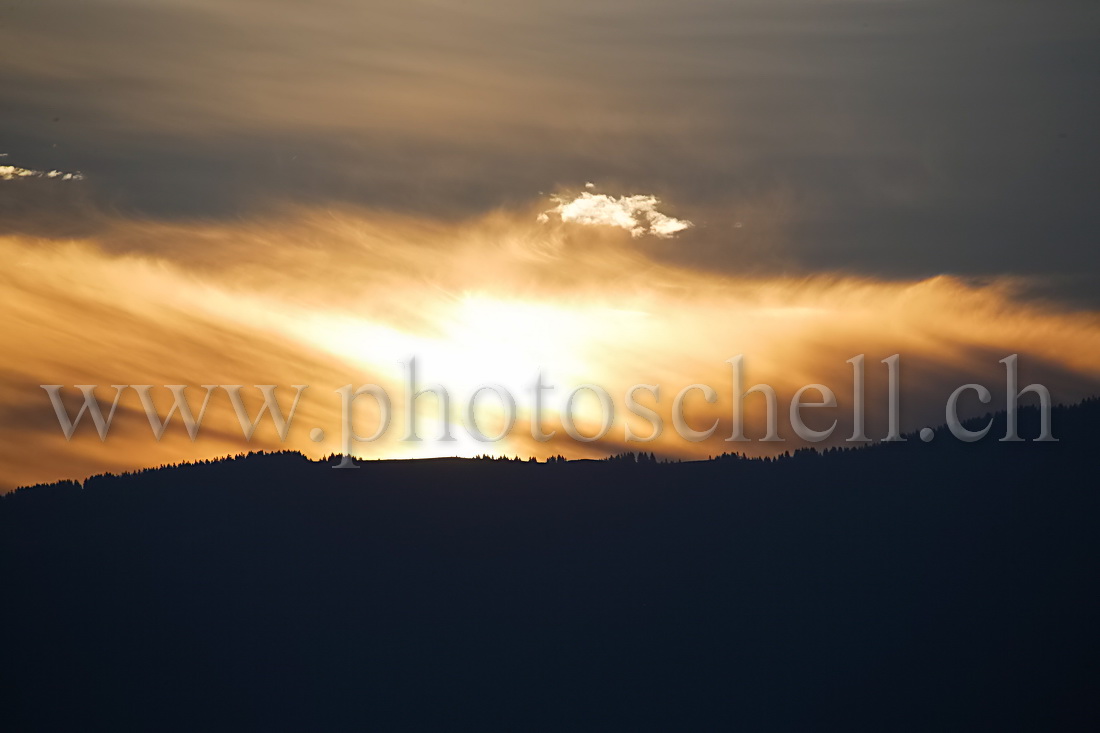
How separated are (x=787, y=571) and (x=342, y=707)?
188ft

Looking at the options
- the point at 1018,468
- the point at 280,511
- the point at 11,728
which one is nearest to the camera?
the point at 11,728

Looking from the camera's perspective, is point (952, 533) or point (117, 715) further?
point (952, 533)

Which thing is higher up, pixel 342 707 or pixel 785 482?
pixel 785 482

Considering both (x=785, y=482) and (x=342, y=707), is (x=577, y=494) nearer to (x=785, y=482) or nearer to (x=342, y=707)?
(x=785, y=482)

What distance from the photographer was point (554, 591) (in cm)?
14088

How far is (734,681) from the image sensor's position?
128625 millimetres

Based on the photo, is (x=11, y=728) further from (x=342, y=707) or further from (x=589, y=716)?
(x=589, y=716)

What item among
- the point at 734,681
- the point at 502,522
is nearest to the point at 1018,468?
the point at 734,681

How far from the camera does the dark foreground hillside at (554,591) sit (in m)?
125

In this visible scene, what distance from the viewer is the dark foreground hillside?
125250mm

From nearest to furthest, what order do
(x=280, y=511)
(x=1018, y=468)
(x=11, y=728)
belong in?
(x=11, y=728), (x=1018, y=468), (x=280, y=511)

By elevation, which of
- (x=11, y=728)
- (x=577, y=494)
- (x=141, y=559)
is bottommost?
(x=11, y=728)

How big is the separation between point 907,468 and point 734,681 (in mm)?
36516

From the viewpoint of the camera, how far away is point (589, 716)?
126 meters
